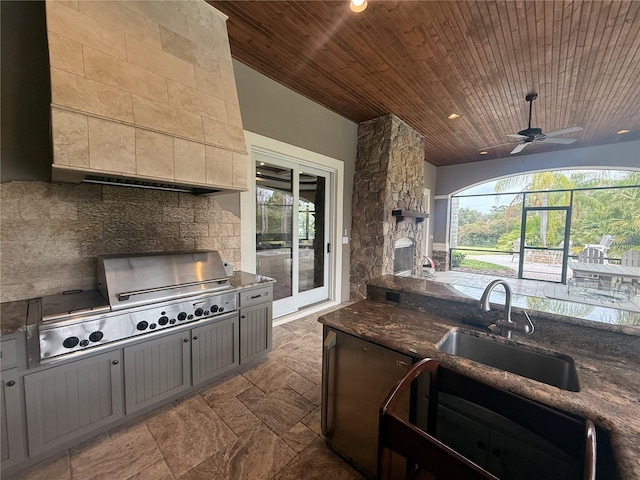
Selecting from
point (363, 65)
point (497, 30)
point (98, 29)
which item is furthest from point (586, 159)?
point (98, 29)

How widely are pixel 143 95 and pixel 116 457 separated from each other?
2.28 metres

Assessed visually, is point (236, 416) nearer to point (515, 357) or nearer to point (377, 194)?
point (515, 357)

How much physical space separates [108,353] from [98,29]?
2.06 meters

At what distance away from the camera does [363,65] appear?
2.92 meters

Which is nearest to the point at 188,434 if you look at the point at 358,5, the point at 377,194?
the point at 358,5

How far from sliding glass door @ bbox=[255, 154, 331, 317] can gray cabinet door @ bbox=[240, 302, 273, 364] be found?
954 millimetres

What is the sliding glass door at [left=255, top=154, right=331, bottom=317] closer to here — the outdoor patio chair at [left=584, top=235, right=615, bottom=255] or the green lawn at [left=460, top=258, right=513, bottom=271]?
the green lawn at [left=460, top=258, right=513, bottom=271]

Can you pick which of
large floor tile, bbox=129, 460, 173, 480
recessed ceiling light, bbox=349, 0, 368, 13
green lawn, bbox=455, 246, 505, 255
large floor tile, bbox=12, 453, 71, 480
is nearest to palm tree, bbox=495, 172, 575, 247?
green lawn, bbox=455, 246, 505, 255

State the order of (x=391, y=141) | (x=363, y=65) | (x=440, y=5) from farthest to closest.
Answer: (x=391, y=141) → (x=363, y=65) → (x=440, y=5)

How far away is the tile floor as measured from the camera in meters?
1.48

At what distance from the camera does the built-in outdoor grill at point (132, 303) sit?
149 centimetres

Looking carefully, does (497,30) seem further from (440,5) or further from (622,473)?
(622,473)

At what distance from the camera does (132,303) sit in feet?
5.73

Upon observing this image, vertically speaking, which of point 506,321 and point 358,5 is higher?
point 358,5
